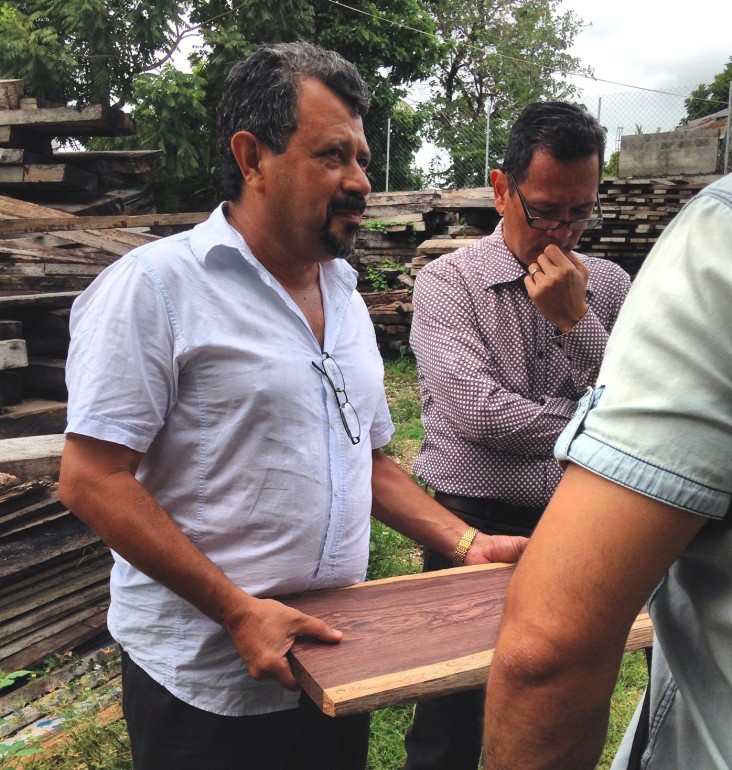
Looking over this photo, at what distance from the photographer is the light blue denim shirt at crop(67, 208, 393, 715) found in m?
1.48

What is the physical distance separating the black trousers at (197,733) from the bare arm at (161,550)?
10.1 inches

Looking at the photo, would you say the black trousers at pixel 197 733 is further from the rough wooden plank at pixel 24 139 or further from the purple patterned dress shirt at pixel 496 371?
the rough wooden plank at pixel 24 139

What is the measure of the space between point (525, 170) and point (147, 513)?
1.51 meters

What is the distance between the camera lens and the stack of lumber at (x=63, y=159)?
6.57 meters

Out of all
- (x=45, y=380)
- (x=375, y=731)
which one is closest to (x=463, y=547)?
(x=375, y=731)

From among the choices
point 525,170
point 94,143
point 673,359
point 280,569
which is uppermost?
point 94,143

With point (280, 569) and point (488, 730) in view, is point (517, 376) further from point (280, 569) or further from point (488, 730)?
point (488, 730)

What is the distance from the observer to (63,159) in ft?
24.2

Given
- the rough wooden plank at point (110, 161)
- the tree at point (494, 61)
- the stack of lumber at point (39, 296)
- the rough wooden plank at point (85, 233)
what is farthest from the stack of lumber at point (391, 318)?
the tree at point (494, 61)

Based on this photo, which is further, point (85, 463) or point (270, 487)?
point (270, 487)

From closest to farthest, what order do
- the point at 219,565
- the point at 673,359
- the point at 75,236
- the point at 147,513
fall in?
the point at 673,359 < the point at 147,513 < the point at 219,565 < the point at 75,236

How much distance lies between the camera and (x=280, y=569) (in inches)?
63.4

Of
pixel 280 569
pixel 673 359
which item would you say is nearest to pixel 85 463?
pixel 280 569

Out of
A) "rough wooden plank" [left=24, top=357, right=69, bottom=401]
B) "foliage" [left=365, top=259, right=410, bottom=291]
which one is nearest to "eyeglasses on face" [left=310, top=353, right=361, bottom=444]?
"rough wooden plank" [left=24, top=357, right=69, bottom=401]
